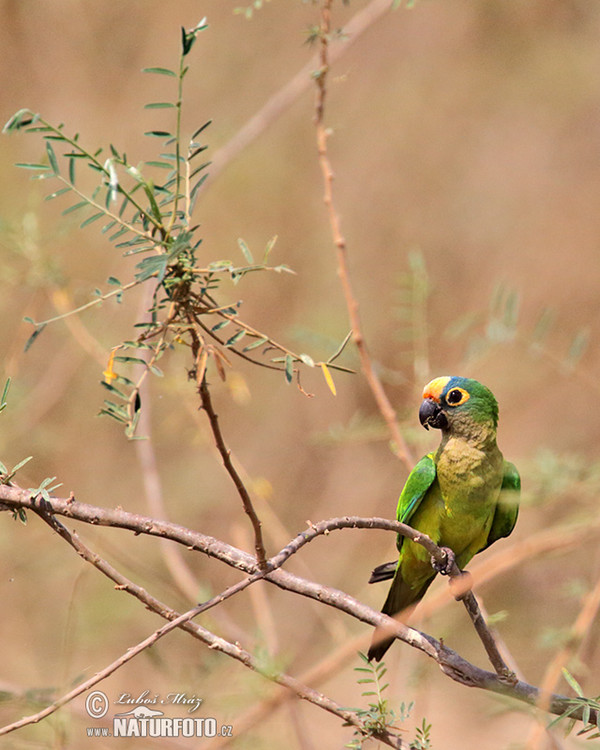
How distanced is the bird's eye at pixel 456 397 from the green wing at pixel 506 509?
38 cm

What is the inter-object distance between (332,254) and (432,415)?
209 inches

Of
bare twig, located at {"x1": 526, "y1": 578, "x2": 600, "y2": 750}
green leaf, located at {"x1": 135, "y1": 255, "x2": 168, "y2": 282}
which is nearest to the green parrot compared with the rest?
bare twig, located at {"x1": 526, "y1": 578, "x2": 600, "y2": 750}

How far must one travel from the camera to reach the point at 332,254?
861 cm

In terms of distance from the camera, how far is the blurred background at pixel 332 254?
302 inches

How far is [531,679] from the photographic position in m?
7.36

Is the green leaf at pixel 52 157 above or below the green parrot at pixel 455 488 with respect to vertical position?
below

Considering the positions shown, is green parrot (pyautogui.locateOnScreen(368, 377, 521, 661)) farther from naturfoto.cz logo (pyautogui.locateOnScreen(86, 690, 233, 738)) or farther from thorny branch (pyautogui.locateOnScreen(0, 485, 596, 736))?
thorny branch (pyautogui.locateOnScreen(0, 485, 596, 736))

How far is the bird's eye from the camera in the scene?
137 inches

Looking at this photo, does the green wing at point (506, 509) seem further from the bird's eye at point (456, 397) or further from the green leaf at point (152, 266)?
the green leaf at point (152, 266)

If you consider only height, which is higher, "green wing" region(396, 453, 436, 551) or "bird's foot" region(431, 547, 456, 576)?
"green wing" region(396, 453, 436, 551)

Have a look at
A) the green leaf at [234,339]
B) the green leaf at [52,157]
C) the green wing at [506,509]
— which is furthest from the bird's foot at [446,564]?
the green leaf at [52,157]

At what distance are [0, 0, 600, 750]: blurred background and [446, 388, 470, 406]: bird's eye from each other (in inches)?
150

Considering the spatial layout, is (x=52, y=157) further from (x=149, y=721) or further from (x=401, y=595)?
(x=401, y=595)

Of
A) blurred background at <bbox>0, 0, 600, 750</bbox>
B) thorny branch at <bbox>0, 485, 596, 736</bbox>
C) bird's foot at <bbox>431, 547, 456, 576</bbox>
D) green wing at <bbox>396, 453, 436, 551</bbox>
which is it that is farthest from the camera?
blurred background at <bbox>0, 0, 600, 750</bbox>
